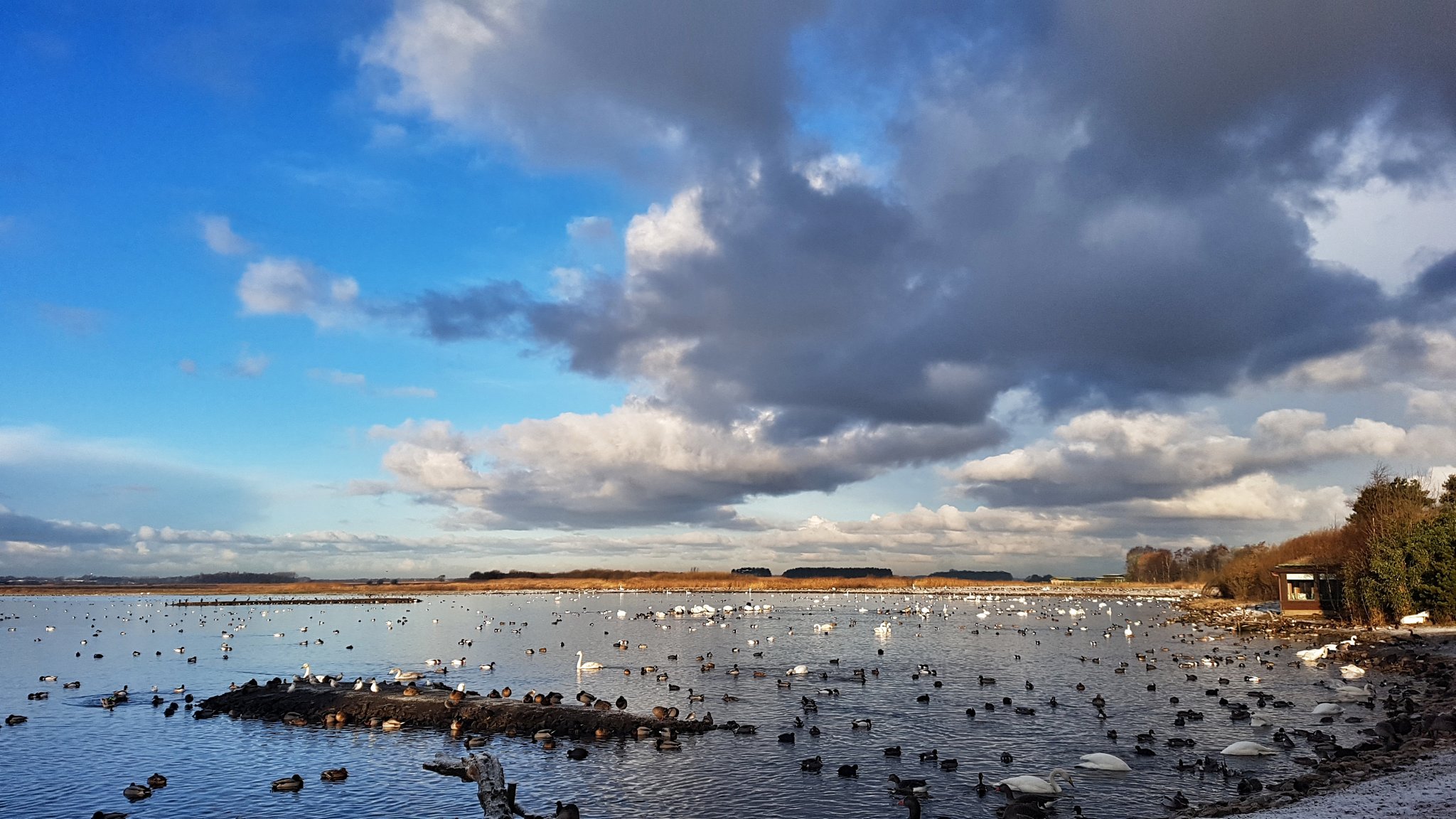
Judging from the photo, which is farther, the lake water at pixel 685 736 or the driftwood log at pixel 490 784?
the lake water at pixel 685 736

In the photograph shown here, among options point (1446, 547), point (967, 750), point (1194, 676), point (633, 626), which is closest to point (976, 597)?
point (633, 626)

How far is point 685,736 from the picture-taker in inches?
1309

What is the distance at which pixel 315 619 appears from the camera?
11819 cm

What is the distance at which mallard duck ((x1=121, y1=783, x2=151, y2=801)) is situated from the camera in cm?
2595

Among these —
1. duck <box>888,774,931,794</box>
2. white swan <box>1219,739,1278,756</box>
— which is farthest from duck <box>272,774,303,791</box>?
white swan <box>1219,739,1278,756</box>

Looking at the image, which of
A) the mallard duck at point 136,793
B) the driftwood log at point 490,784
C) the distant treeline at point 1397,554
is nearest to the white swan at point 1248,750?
the driftwood log at point 490,784

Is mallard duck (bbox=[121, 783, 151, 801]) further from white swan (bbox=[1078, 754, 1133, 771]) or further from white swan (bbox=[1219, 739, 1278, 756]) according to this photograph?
white swan (bbox=[1219, 739, 1278, 756])

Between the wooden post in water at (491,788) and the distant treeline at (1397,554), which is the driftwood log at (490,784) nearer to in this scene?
the wooden post in water at (491,788)

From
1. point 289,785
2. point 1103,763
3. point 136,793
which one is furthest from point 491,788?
point 1103,763

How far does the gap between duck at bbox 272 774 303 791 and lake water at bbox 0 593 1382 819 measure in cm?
50

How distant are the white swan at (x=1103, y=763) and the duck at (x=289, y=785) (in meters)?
24.7

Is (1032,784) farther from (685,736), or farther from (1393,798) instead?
(685,736)

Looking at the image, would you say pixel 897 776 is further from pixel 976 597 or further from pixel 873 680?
pixel 976 597

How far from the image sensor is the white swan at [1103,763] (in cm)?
2730
